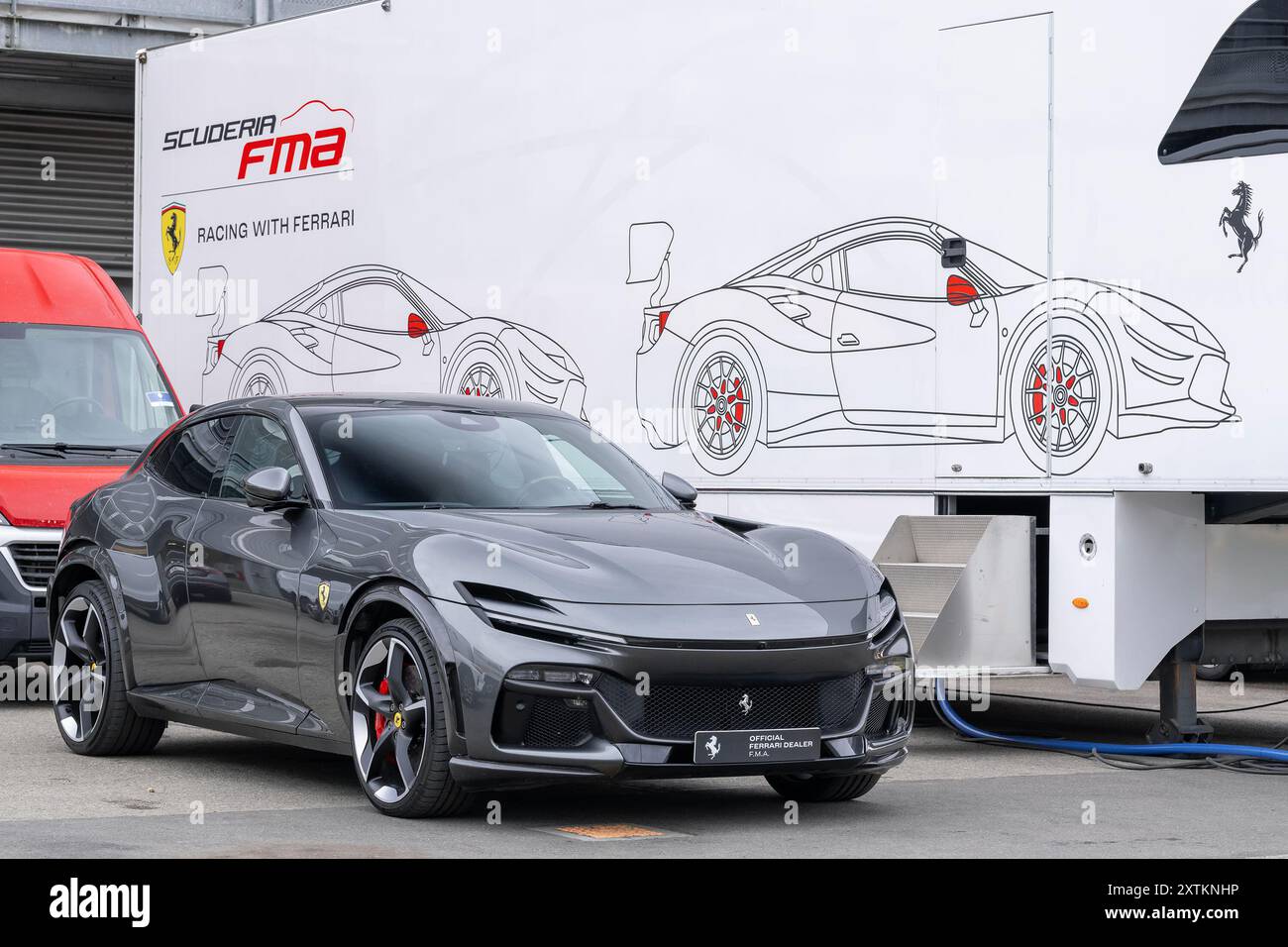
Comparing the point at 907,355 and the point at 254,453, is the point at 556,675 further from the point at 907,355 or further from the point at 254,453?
the point at 907,355

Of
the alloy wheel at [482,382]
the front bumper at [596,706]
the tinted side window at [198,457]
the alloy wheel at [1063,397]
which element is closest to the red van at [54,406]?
the alloy wheel at [482,382]

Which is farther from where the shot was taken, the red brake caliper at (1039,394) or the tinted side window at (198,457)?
the red brake caliper at (1039,394)

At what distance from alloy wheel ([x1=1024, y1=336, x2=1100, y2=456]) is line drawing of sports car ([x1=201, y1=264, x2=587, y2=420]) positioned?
9.13 ft

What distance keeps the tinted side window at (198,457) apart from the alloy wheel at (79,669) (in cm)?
70

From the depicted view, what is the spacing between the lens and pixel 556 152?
11.5 meters

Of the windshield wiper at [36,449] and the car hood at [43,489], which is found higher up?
the windshield wiper at [36,449]

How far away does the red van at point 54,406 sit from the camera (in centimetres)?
1124

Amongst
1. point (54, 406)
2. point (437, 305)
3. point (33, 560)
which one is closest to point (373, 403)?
point (33, 560)

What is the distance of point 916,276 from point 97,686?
4294 millimetres

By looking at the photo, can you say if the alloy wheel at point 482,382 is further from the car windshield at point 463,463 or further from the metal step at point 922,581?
the car windshield at point 463,463

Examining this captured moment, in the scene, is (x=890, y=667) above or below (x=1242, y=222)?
below

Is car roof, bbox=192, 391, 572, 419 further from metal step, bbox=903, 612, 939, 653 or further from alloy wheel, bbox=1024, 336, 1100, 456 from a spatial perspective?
alloy wheel, bbox=1024, 336, 1100, 456

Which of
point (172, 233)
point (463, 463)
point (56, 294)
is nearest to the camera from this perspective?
point (463, 463)
